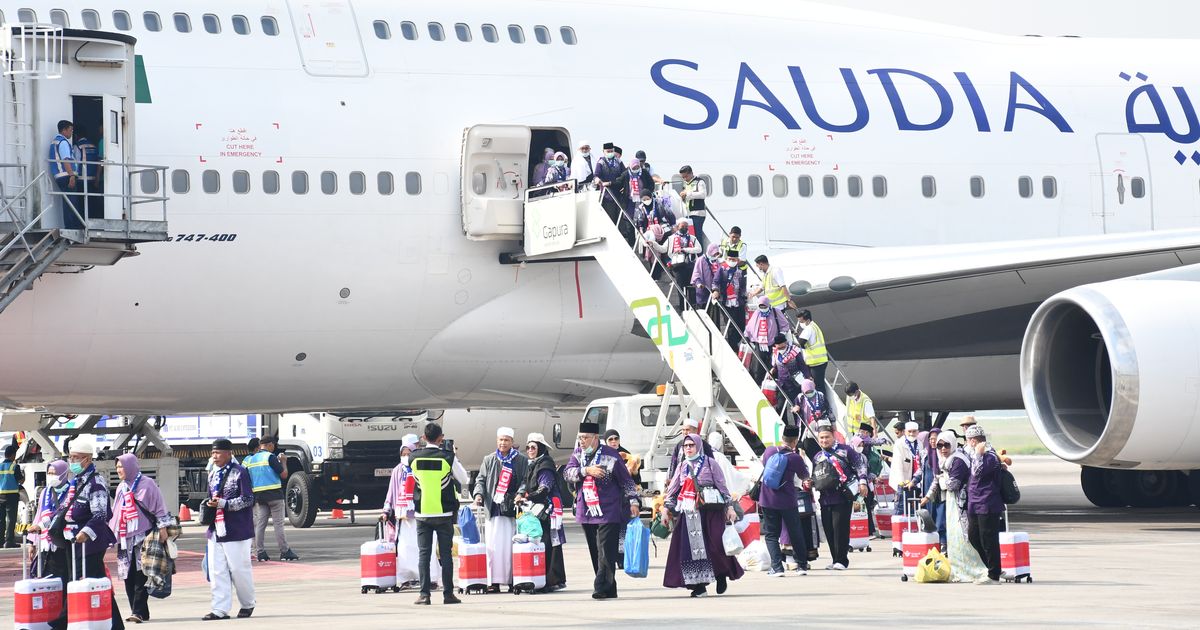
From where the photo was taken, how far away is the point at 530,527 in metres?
12.5

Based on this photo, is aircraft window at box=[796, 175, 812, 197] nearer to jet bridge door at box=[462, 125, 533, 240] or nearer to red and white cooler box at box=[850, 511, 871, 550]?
jet bridge door at box=[462, 125, 533, 240]

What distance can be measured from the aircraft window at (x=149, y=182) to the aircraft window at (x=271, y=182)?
41.3 inches

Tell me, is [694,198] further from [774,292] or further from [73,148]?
[73,148]

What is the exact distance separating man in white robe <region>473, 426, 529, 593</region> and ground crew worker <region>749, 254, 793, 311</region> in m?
5.08

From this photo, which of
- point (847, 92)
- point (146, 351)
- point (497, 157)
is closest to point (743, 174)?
point (847, 92)

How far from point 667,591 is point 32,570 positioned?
14.2ft

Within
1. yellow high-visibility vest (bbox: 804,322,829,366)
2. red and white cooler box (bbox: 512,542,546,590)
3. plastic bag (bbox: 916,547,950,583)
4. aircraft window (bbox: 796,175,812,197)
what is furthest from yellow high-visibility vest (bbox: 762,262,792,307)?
red and white cooler box (bbox: 512,542,546,590)

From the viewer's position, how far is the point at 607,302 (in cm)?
1827

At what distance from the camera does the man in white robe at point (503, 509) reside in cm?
1266

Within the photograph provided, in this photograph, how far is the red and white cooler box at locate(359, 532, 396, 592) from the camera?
12.8 meters

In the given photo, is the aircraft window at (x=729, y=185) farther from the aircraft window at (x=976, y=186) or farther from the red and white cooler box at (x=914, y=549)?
the red and white cooler box at (x=914, y=549)

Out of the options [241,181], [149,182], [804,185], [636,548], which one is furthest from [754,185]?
[636,548]

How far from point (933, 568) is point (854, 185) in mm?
7421

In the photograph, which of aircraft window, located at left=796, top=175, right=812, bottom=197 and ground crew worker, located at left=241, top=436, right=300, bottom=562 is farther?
aircraft window, located at left=796, top=175, right=812, bottom=197
